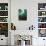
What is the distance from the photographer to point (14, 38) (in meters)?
6.58

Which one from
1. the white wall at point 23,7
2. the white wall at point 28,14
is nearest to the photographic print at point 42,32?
the white wall at point 28,14

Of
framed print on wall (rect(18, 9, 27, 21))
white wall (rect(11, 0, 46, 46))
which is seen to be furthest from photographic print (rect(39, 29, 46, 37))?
framed print on wall (rect(18, 9, 27, 21))

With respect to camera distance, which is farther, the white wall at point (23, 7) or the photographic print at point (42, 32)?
the photographic print at point (42, 32)

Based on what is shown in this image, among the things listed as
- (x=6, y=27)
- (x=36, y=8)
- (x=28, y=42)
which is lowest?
(x=28, y=42)

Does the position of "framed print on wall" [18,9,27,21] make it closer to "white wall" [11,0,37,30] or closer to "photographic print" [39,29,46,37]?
"white wall" [11,0,37,30]

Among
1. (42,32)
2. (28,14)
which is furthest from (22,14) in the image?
(42,32)

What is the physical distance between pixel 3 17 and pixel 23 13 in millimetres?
1109

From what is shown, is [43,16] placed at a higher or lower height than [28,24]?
higher

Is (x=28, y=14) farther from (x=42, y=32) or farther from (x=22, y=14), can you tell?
(x=42, y=32)

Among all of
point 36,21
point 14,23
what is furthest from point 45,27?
point 14,23

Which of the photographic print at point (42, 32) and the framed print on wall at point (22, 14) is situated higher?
the framed print on wall at point (22, 14)

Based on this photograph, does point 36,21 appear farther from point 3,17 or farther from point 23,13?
point 3,17

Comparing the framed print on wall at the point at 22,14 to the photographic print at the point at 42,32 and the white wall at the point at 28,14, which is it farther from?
the photographic print at the point at 42,32

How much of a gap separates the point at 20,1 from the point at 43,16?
1.46 m
